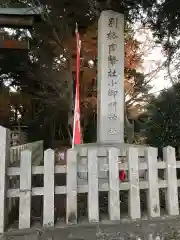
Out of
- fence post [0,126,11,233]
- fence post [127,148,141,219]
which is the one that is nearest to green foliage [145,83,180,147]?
fence post [127,148,141,219]

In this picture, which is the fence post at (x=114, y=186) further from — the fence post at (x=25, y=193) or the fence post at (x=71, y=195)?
the fence post at (x=25, y=193)

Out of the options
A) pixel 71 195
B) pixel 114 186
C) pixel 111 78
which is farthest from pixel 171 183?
pixel 111 78

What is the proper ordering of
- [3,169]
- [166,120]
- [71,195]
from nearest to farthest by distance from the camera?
[3,169] → [71,195] → [166,120]

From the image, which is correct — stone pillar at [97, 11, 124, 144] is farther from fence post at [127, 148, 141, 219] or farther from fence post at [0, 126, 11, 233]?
fence post at [0, 126, 11, 233]

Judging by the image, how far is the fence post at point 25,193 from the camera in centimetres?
257

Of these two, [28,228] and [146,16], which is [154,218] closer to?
[28,228]

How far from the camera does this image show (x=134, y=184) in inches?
111

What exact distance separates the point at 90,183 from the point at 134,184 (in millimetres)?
461

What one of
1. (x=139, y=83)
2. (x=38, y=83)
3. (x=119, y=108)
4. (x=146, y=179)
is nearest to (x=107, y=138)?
(x=119, y=108)

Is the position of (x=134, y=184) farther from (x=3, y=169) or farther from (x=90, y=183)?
(x=3, y=169)

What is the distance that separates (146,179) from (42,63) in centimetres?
993

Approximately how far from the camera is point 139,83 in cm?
1174

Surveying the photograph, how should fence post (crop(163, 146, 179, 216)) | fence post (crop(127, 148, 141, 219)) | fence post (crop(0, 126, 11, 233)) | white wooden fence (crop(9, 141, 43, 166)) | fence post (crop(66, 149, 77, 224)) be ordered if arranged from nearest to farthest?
fence post (crop(0, 126, 11, 233)) → fence post (crop(66, 149, 77, 224)) → fence post (crop(127, 148, 141, 219)) → fence post (crop(163, 146, 179, 216)) → white wooden fence (crop(9, 141, 43, 166))

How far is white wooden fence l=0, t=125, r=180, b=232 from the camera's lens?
258 cm
